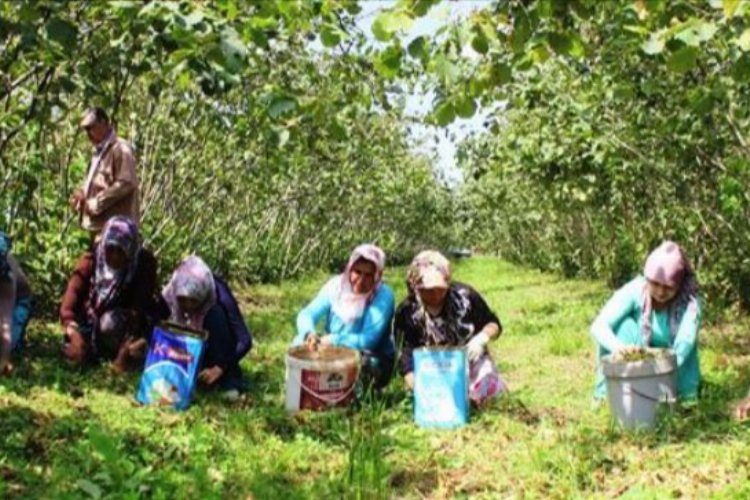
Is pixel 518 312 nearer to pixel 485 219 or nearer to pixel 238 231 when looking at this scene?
pixel 238 231

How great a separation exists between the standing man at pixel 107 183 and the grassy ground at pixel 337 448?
3.49 ft

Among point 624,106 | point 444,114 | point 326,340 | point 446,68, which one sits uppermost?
point 624,106

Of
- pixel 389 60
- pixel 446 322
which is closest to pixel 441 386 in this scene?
pixel 446 322

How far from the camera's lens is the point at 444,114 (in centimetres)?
327

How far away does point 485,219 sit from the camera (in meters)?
→ 39.0

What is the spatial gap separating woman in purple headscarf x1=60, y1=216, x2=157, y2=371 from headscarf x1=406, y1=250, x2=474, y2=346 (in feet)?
6.03

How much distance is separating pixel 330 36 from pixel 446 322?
263 centimetres

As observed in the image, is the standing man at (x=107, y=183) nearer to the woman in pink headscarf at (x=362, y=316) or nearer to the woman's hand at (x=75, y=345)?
the woman's hand at (x=75, y=345)

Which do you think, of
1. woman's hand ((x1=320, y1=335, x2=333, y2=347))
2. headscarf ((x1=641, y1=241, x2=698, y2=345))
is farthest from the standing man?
headscarf ((x1=641, y1=241, x2=698, y2=345))

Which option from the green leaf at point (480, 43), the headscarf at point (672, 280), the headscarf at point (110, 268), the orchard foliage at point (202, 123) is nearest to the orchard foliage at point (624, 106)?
the green leaf at point (480, 43)

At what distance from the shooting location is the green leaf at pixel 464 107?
3.27 m

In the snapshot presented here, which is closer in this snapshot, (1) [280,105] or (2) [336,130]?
(1) [280,105]

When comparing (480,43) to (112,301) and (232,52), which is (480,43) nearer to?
(232,52)

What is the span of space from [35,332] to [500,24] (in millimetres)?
4953
